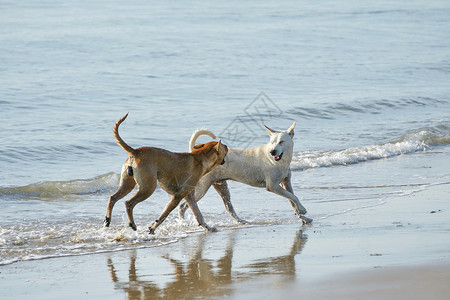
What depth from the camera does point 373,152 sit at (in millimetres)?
14672

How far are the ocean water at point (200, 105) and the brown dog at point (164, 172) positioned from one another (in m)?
0.39

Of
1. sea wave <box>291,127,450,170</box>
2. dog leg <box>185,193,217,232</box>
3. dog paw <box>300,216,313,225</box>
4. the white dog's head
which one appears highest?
the white dog's head

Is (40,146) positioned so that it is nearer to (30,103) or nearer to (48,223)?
(30,103)

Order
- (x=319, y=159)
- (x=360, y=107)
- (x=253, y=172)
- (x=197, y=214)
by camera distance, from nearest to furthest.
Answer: (x=197, y=214) < (x=253, y=172) < (x=319, y=159) < (x=360, y=107)

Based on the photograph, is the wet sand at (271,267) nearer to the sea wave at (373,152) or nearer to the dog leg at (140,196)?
the dog leg at (140,196)

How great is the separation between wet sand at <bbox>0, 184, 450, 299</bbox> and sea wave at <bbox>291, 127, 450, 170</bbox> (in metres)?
5.04

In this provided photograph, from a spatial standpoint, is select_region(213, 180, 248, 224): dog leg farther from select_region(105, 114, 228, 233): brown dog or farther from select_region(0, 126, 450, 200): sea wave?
select_region(0, 126, 450, 200): sea wave

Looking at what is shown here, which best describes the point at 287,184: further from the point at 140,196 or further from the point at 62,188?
the point at 62,188

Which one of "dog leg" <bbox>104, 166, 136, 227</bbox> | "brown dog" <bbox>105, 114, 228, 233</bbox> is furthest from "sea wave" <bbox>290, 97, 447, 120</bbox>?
"dog leg" <bbox>104, 166, 136, 227</bbox>

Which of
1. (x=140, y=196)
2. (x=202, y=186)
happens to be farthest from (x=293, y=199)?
(x=140, y=196)

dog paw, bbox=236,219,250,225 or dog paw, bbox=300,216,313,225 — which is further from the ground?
dog paw, bbox=300,216,313,225

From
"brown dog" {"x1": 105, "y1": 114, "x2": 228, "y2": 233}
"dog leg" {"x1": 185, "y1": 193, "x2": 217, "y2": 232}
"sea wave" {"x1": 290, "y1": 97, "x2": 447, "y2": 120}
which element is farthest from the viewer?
"sea wave" {"x1": 290, "y1": 97, "x2": 447, "y2": 120}

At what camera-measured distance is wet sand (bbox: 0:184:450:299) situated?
5723mm

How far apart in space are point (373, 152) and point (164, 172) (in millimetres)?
7549
